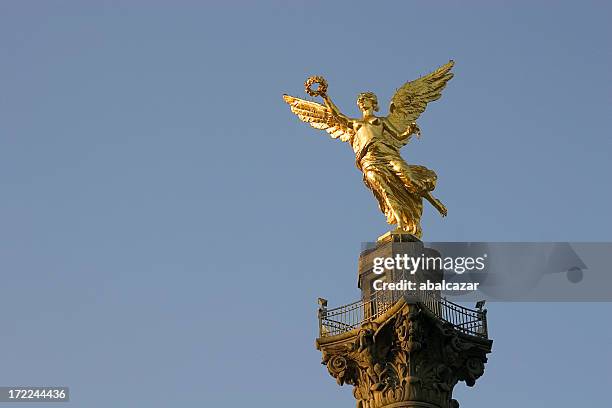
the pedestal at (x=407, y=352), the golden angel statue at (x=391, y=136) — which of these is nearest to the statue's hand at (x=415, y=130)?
the golden angel statue at (x=391, y=136)

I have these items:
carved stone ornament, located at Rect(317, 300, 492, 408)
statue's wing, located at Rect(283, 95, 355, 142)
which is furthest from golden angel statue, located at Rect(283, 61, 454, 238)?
carved stone ornament, located at Rect(317, 300, 492, 408)

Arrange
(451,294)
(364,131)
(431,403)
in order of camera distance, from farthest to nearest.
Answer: (364,131) < (451,294) < (431,403)

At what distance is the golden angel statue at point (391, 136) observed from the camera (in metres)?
45.5

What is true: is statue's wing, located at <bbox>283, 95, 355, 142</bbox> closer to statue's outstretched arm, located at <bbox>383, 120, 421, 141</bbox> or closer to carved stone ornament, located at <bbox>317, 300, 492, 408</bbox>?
statue's outstretched arm, located at <bbox>383, 120, 421, 141</bbox>

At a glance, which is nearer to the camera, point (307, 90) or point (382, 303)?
point (382, 303)

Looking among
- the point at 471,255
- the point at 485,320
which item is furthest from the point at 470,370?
the point at 471,255

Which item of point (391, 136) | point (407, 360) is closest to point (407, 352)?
point (407, 360)

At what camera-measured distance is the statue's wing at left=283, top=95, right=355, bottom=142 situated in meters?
47.6

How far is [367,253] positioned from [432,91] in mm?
6989

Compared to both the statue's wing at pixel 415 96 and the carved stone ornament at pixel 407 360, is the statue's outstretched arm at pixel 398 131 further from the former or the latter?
the carved stone ornament at pixel 407 360

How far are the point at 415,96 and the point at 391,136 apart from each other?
7.63 ft

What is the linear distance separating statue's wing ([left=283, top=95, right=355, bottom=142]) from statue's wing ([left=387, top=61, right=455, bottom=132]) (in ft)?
5.18

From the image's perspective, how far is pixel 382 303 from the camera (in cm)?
4291

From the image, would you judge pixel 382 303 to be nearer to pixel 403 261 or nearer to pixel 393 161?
pixel 403 261
